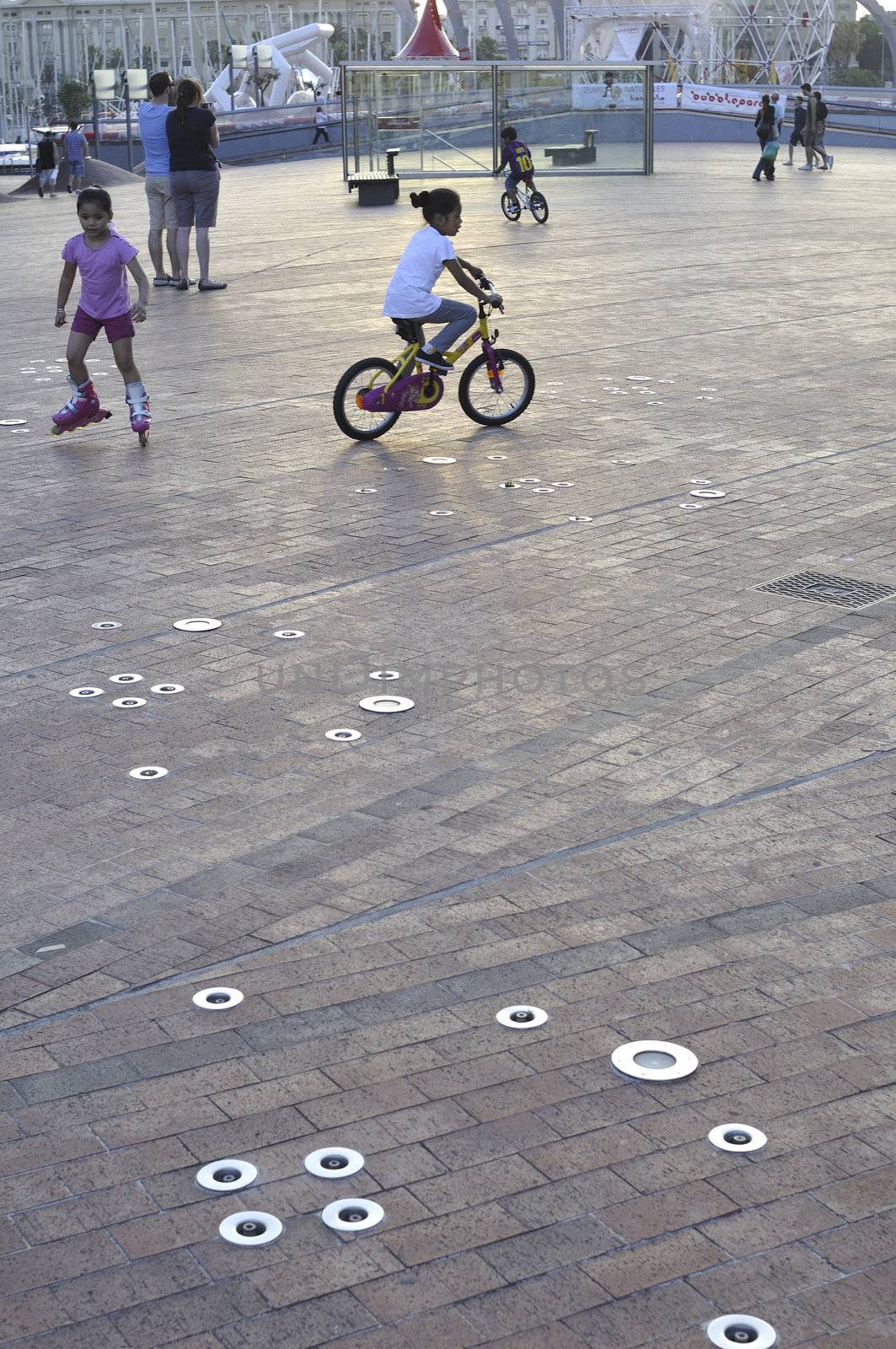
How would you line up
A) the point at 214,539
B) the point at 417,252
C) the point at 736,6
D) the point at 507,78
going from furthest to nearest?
the point at 736,6 < the point at 507,78 < the point at 417,252 < the point at 214,539

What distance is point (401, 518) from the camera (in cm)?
796

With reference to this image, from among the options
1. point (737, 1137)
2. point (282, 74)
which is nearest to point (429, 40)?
point (282, 74)

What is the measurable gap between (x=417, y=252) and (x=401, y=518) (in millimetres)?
2251

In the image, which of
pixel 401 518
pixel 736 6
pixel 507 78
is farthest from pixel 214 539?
pixel 736 6

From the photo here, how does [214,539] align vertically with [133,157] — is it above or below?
below

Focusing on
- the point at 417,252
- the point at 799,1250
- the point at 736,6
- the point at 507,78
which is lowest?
the point at 799,1250

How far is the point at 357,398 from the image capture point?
9.52 meters

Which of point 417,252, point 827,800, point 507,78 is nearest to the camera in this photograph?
point 827,800

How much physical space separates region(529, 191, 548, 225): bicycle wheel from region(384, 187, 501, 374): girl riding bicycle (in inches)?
571

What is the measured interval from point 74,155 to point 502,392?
91.9 feet

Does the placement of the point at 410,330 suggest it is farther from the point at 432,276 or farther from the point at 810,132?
the point at 810,132

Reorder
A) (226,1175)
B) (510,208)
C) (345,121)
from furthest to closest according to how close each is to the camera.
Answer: (345,121), (510,208), (226,1175)

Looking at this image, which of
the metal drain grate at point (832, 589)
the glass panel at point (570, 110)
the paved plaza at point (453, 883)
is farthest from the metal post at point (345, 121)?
the metal drain grate at point (832, 589)

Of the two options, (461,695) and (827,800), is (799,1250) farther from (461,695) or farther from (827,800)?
(461,695)
